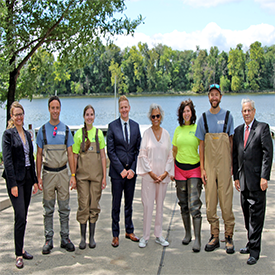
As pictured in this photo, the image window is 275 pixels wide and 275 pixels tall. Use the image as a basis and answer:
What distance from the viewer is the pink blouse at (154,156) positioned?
443 centimetres

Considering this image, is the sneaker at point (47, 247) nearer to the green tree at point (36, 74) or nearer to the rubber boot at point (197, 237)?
→ the rubber boot at point (197, 237)

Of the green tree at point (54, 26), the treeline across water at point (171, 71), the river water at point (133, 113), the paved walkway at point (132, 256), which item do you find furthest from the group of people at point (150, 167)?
the treeline across water at point (171, 71)

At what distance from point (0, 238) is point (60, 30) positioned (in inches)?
266

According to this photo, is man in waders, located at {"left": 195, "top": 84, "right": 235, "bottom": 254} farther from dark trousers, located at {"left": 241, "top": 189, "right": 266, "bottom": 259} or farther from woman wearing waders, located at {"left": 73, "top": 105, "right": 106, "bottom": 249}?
woman wearing waders, located at {"left": 73, "top": 105, "right": 106, "bottom": 249}

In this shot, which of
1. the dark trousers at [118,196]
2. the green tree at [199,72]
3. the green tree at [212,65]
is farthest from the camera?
the green tree at [199,72]

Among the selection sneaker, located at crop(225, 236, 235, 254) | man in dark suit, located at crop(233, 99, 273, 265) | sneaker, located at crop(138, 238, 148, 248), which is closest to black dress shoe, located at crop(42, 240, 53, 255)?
sneaker, located at crop(138, 238, 148, 248)

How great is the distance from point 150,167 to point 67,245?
148 centimetres

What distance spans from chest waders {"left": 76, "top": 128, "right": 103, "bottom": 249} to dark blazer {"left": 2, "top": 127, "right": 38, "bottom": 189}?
769 millimetres

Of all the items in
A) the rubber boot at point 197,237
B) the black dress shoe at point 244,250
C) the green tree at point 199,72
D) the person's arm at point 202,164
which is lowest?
the black dress shoe at point 244,250

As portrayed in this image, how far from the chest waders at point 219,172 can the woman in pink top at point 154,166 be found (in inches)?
20.7

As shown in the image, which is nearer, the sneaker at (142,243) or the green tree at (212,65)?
the sneaker at (142,243)

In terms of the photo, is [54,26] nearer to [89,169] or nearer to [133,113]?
[89,169]

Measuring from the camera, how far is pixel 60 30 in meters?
9.60

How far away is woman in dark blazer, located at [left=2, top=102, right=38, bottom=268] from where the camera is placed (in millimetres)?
3799
